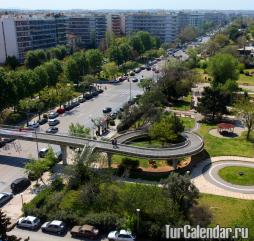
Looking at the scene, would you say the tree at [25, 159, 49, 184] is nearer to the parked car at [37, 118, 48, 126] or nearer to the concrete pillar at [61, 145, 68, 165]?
the concrete pillar at [61, 145, 68, 165]

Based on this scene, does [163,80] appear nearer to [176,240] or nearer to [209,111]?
[209,111]

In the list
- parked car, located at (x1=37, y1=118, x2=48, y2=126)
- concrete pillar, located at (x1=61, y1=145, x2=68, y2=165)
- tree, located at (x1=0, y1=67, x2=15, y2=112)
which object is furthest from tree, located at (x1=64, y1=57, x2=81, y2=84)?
concrete pillar, located at (x1=61, y1=145, x2=68, y2=165)

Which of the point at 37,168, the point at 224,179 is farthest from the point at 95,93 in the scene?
the point at 224,179

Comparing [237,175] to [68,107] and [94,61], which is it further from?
[94,61]

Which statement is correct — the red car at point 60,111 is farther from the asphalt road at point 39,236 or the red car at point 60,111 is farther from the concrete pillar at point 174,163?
the asphalt road at point 39,236

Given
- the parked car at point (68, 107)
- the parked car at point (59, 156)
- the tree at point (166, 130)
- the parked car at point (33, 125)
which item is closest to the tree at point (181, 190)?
the tree at point (166, 130)

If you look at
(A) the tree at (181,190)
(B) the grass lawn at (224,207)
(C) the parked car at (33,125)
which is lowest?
(C) the parked car at (33,125)
